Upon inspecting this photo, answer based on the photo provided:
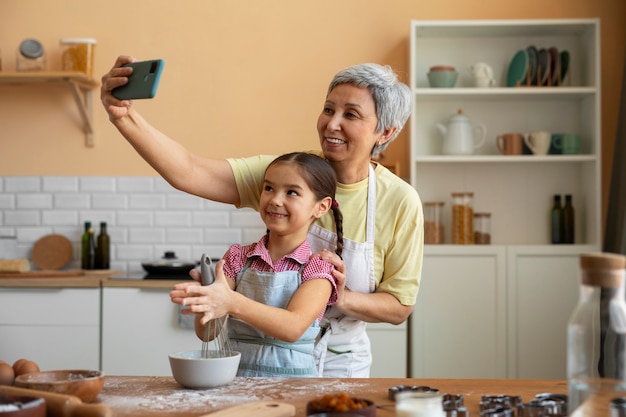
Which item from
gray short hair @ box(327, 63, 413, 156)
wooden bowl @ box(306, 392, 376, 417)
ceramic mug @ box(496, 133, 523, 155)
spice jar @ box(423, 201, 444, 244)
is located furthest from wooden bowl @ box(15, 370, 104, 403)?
ceramic mug @ box(496, 133, 523, 155)

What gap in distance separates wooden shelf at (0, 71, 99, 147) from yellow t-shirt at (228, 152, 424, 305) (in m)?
2.53

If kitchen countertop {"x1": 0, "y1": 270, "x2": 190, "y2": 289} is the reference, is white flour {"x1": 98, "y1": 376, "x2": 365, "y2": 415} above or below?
below

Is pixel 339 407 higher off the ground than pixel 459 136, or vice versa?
pixel 459 136

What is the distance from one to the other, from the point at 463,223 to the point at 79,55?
2.40m

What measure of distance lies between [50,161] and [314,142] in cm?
159

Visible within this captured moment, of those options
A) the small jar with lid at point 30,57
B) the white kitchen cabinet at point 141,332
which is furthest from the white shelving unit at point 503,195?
the small jar with lid at point 30,57

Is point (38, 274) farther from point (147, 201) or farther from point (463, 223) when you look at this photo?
point (463, 223)

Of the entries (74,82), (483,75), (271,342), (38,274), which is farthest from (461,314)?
(271,342)

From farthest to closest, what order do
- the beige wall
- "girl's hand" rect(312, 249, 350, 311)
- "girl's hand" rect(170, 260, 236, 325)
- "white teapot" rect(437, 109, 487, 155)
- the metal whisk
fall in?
the beige wall → "white teapot" rect(437, 109, 487, 155) → "girl's hand" rect(312, 249, 350, 311) → the metal whisk → "girl's hand" rect(170, 260, 236, 325)

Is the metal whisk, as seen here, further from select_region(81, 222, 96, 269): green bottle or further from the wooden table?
select_region(81, 222, 96, 269): green bottle

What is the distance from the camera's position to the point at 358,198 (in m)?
2.56

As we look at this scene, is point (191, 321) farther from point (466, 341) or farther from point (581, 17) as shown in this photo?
point (581, 17)

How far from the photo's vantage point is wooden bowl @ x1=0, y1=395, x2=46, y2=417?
138 centimetres

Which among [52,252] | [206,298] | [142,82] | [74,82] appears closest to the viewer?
[206,298]
